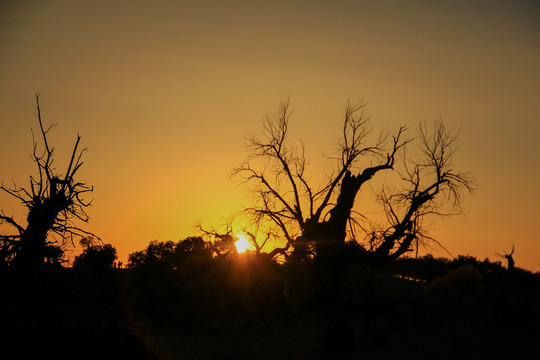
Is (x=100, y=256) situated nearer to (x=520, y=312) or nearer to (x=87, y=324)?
(x=87, y=324)

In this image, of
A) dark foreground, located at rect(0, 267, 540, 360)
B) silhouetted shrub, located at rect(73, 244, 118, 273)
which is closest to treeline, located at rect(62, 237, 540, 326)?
dark foreground, located at rect(0, 267, 540, 360)

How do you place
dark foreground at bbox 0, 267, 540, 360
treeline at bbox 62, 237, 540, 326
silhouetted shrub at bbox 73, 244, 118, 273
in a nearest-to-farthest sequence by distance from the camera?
dark foreground at bbox 0, 267, 540, 360
treeline at bbox 62, 237, 540, 326
silhouetted shrub at bbox 73, 244, 118, 273

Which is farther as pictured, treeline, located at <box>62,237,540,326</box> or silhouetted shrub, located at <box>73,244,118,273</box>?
silhouetted shrub, located at <box>73,244,118,273</box>

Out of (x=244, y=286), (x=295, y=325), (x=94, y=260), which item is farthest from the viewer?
(x=94, y=260)

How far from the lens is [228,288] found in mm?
27828

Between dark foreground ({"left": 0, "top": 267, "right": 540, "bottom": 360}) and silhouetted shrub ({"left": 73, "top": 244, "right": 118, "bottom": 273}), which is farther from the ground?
silhouetted shrub ({"left": 73, "top": 244, "right": 118, "bottom": 273})

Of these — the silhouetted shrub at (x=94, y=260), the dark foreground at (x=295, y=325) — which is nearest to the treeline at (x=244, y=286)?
the dark foreground at (x=295, y=325)

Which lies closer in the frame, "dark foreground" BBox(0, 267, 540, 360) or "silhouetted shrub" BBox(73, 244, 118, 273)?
"dark foreground" BBox(0, 267, 540, 360)

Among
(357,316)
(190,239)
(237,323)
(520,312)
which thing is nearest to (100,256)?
(190,239)

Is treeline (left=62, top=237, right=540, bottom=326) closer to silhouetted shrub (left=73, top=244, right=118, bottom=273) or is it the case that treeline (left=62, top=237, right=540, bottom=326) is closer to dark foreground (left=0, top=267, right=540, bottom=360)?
dark foreground (left=0, top=267, right=540, bottom=360)

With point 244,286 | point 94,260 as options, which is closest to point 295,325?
point 244,286

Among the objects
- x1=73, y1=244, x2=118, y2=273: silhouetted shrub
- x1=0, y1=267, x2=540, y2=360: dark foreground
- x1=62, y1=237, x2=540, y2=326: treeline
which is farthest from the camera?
x1=73, y1=244, x2=118, y2=273: silhouetted shrub

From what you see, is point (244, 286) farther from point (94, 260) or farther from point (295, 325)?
point (94, 260)

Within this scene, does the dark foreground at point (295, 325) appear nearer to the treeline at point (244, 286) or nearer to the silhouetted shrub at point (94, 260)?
the treeline at point (244, 286)
